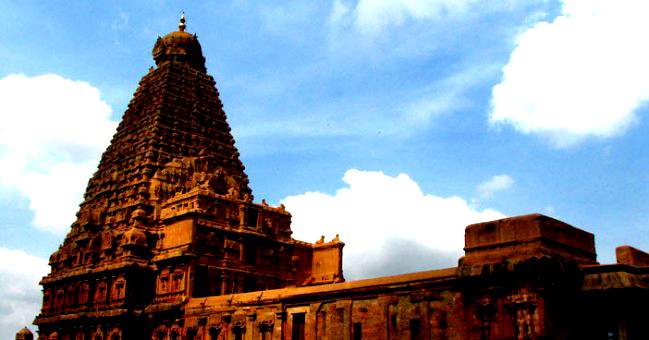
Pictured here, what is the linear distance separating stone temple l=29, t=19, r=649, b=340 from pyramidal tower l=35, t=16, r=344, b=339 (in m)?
0.13

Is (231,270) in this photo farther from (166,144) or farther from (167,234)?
(166,144)

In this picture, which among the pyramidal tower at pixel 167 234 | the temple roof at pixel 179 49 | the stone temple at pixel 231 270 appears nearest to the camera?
the stone temple at pixel 231 270

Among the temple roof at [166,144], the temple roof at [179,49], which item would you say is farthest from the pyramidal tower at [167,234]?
the temple roof at [179,49]

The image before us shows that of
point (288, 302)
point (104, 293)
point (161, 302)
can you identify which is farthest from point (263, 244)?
point (288, 302)

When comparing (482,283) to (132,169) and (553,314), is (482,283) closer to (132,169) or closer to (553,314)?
(553,314)

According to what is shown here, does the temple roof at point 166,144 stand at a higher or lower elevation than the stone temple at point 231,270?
higher

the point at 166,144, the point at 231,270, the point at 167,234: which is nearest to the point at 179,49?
the point at 166,144

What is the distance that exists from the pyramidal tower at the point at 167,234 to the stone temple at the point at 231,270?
5.3 inches

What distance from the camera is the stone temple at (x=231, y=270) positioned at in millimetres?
27609

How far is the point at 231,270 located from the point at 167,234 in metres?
6.00

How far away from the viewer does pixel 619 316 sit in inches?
1075

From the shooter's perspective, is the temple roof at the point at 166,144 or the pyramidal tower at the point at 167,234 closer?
the pyramidal tower at the point at 167,234

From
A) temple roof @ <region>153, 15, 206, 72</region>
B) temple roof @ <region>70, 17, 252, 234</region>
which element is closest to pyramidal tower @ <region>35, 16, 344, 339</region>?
temple roof @ <region>70, 17, 252, 234</region>

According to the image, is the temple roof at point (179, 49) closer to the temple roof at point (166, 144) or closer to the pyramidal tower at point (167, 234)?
the temple roof at point (166, 144)
